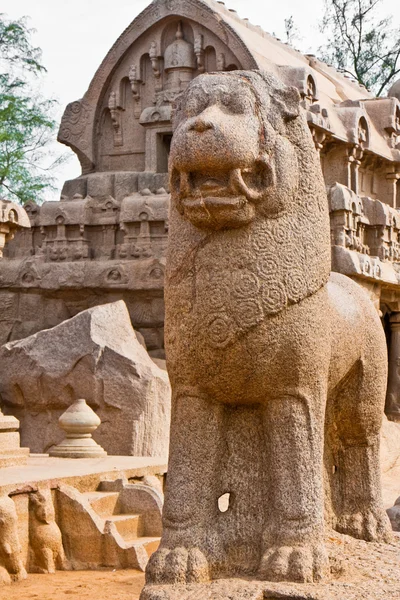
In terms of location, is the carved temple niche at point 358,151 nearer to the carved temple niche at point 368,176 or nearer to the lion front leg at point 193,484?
the carved temple niche at point 368,176

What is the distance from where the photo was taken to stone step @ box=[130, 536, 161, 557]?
670 centimetres

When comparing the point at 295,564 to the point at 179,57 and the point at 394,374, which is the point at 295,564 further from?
the point at 179,57

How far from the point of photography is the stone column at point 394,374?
13430 mm

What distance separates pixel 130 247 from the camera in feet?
39.9

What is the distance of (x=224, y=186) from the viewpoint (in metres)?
4.29

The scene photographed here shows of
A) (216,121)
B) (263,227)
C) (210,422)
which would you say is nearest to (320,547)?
(210,422)

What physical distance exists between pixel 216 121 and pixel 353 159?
30.9 feet

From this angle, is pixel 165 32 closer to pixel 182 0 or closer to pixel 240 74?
pixel 182 0

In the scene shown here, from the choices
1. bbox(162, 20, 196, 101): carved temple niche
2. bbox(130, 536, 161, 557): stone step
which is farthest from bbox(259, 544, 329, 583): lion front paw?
bbox(162, 20, 196, 101): carved temple niche

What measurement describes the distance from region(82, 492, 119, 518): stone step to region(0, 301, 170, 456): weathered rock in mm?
2368

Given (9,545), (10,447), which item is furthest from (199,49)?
(9,545)

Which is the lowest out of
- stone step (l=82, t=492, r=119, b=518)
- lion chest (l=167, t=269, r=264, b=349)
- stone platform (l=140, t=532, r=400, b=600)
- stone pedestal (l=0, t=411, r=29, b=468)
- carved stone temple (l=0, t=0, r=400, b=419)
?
stone platform (l=140, t=532, r=400, b=600)

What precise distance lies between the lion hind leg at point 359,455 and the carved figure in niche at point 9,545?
6.73ft

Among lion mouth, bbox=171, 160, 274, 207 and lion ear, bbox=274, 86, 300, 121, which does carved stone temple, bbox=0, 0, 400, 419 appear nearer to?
lion ear, bbox=274, 86, 300, 121
